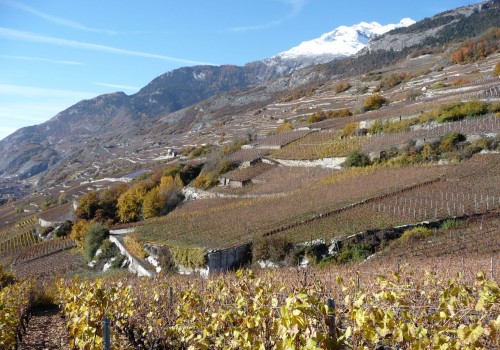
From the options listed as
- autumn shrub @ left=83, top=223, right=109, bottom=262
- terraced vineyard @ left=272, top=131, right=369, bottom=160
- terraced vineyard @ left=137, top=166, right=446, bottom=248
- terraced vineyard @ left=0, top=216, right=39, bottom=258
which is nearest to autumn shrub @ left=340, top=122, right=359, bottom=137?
terraced vineyard @ left=272, top=131, right=369, bottom=160

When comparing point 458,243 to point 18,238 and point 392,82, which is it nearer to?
point 18,238

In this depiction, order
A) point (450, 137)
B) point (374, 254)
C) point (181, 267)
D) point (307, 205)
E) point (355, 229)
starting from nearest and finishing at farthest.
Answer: point (374, 254), point (355, 229), point (181, 267), point (307, 205), point (450, 137)

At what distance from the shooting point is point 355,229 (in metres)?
19.0

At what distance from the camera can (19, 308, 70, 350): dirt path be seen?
9.78 m

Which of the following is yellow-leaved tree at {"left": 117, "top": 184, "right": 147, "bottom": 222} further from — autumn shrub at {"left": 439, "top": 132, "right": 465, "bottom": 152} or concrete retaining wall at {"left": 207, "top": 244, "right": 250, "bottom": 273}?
autumn shrub at {"left": 439, "top": 132, "right": 465, "bottom": 152}

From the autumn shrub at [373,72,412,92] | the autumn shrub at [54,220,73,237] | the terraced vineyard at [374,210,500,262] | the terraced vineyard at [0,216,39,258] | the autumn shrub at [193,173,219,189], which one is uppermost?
the autumn shrub at [373,72,412,92]

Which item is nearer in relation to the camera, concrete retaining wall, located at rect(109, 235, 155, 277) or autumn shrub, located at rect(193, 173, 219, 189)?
concrete retaining wall, located at rect(109, 235, 155, 277)

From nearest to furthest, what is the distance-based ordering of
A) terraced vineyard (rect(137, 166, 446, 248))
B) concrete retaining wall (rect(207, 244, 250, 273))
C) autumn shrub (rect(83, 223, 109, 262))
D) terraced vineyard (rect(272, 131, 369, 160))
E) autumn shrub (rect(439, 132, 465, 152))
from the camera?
concrete retaining wall (rect(207, 244, 250, 273)) → terraced vineyard (rect(137, 166, 446, 248)) → autumn shrub (rect(439, 132, 465, 152)) → autumn shrub (rect(83, 223, 109, 262)) → terraced vineyard (rect(272, 131, 369, 160))

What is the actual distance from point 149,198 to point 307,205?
19.9 metres

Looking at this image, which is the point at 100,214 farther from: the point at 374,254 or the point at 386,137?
the point at 374,254

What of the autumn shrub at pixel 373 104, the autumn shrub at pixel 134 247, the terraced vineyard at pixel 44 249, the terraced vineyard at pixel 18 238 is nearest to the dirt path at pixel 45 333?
the autumn shrub at pixel 134 247

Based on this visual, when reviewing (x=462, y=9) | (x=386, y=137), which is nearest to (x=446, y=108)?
(x=386, y=137)

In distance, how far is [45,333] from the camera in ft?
37.8

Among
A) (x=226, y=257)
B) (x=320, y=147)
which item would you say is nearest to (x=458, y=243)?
(x=226, y=257)
